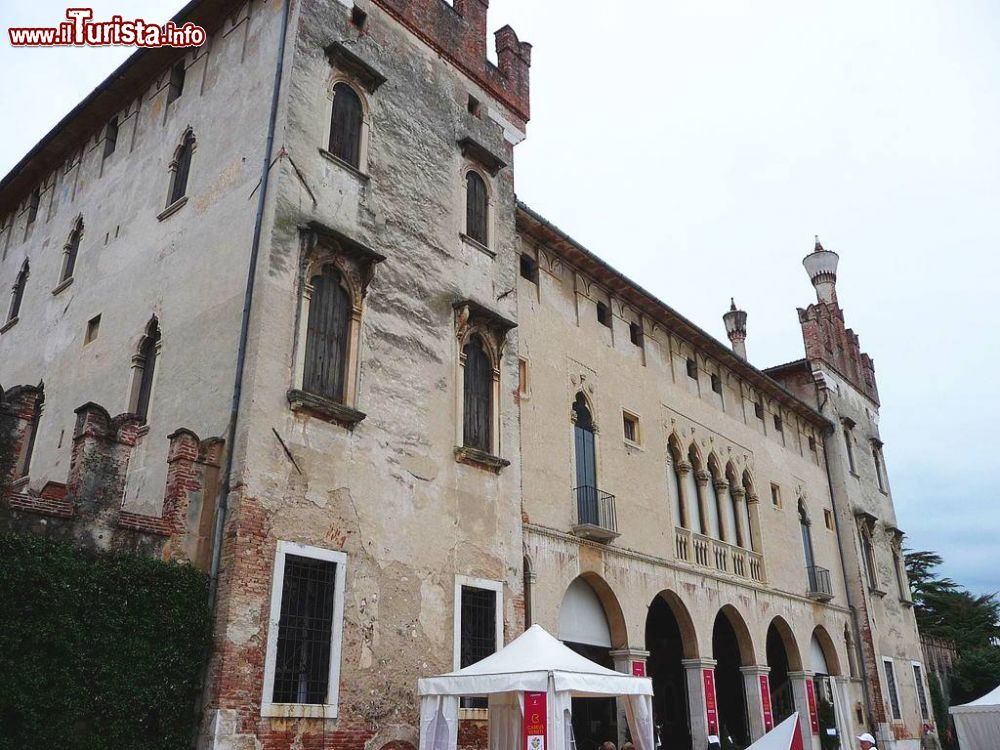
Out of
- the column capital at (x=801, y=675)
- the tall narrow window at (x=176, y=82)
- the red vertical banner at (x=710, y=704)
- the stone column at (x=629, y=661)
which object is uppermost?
the tall narrow window at (x=176, y=82)

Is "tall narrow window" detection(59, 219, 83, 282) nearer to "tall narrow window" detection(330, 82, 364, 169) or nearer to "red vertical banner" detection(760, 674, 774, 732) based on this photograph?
"tall narrow window" detection(330, 82, 364, 169)

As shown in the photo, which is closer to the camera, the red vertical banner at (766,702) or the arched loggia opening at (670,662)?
the arched loggia opening at (670,662)

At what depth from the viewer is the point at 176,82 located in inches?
647

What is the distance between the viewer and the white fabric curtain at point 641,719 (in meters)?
11.6

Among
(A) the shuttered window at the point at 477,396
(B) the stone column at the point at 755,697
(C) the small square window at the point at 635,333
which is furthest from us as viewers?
(C) the small square window at the point at 635,333

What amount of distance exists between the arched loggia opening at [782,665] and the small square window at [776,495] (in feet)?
11.3

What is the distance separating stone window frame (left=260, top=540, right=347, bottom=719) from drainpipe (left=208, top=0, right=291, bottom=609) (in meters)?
0.72

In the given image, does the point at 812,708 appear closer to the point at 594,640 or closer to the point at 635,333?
the point at 594,640

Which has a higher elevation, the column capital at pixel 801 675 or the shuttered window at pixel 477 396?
the shuttered window at pixel 477 396

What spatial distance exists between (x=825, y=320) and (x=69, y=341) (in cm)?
2562

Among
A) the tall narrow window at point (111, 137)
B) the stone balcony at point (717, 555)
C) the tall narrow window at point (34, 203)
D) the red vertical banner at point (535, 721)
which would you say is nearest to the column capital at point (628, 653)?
the stone balcony at point (717, 555)

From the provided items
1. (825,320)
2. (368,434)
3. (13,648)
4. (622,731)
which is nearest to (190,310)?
(368,434)

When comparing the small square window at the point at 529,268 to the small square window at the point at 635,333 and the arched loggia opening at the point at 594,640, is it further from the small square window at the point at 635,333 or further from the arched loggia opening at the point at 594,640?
the arched loggia opening at the point at 594,640

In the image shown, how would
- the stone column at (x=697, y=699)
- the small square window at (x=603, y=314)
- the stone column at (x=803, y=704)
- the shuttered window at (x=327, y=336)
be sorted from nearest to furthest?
1. the shuttered window at (x=327, y=336)
2. the stone column at (x=697, y=699)
3. the small square window at (x=603, y=314)
4. the stone column at (x=803, y=704)
